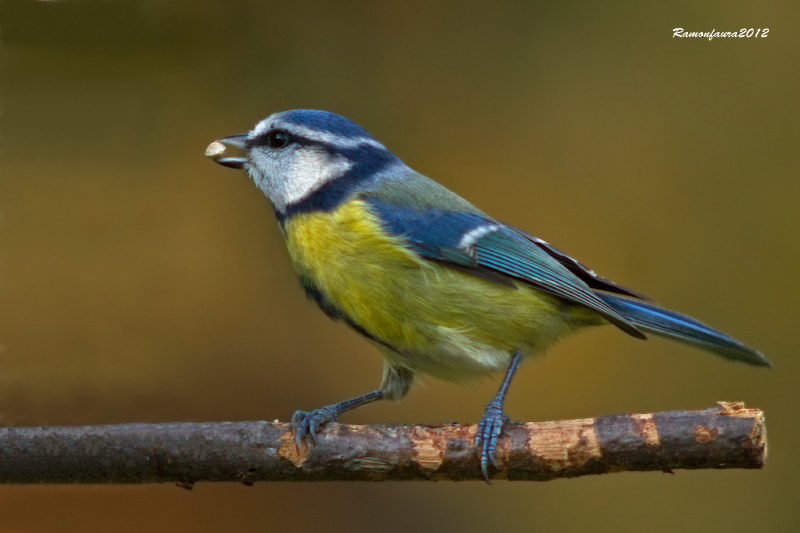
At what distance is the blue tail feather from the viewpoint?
200 cm

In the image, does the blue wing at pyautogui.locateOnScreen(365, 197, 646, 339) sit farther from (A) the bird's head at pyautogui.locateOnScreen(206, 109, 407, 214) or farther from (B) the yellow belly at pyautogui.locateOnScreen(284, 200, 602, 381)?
(A) the bird's head at pyautogui.locateOnScreen(206, 109, 407, 214)

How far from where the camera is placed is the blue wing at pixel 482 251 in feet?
6.17

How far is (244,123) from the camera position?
3.64 m

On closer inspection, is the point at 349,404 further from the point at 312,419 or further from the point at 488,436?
the point at 488,436

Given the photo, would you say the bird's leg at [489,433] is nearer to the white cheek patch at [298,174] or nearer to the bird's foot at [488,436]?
the bird's foot at [488,436]

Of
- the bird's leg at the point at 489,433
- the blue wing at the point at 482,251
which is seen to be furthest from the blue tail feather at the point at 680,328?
the bird's leg at the point at 489,433

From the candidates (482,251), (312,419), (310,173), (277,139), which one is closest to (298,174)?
(310,173)

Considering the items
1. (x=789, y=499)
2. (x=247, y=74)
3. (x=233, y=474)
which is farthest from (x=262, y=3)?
(x=789, y=499)

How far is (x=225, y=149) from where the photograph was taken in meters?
2.16

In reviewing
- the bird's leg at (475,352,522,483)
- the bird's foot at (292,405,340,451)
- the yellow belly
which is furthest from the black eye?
the bird's leg at (475,352,522,483)

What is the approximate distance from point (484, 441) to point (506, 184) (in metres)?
2.20

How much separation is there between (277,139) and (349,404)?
0.80 meters

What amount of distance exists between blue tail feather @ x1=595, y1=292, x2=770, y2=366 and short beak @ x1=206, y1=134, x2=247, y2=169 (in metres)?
1.14

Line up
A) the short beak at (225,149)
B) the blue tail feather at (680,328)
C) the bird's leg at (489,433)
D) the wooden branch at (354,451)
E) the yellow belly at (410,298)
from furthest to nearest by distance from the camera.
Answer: the short beak at (225,149) → the blue tail feather at (680,328) → the yellow belly at (410,298) → the bird's leg at (489,433) → the wooden branch at (354,451)
